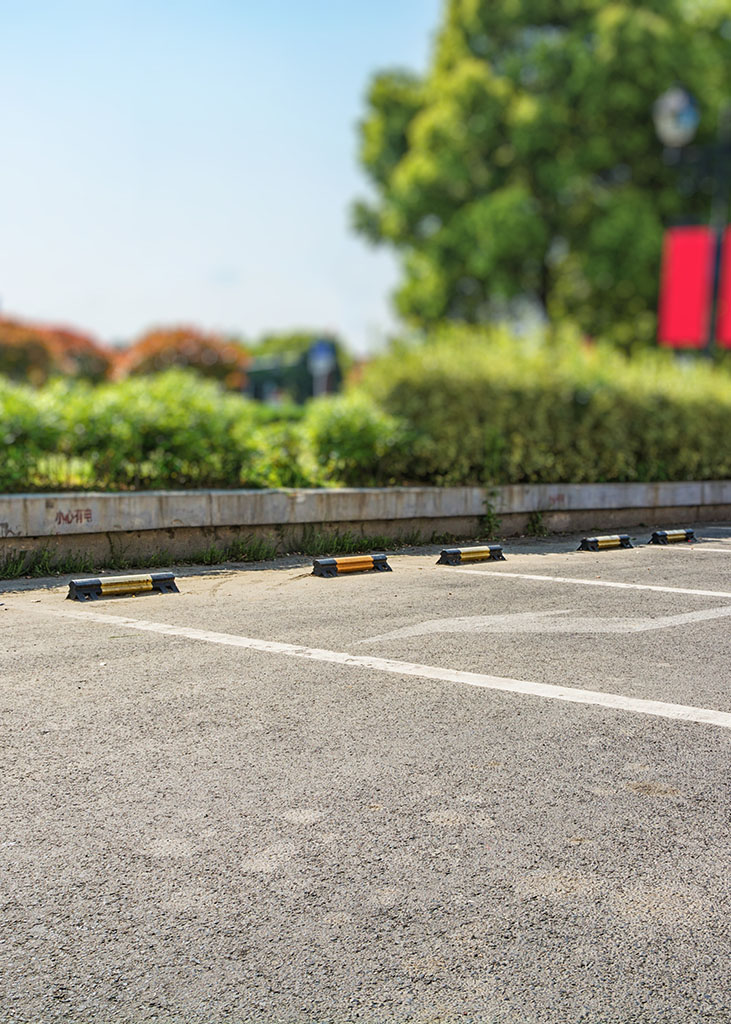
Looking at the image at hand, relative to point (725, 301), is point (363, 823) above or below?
below

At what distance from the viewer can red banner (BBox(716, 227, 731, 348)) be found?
97.0 ft

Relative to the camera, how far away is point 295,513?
39.3ft

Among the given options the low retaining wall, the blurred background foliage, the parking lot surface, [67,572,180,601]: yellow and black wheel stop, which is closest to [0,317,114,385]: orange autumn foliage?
the blurred background foliage

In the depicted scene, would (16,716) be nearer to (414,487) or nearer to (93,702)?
(93,702)

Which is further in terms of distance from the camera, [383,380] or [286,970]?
[383,380]

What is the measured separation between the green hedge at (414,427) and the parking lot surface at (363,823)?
4320mm

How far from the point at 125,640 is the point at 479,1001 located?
4.61 meters

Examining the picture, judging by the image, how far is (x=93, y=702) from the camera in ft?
18.5

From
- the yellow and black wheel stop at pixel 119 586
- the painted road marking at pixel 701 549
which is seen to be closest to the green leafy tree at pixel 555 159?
the painted road marking at pixel 701 549

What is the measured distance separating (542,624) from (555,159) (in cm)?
3016

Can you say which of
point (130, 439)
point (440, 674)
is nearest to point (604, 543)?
point (130, 439)

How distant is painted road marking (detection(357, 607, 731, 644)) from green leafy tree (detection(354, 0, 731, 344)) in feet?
90.0

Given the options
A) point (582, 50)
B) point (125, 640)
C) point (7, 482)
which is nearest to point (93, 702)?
point (125, 640)

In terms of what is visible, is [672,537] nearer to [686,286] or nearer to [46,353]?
[686,286]
